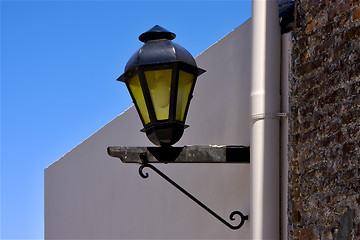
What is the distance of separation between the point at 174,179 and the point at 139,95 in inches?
61.6

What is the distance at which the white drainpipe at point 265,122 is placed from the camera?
423 cm

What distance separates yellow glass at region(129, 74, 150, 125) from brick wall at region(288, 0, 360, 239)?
2.52 ft

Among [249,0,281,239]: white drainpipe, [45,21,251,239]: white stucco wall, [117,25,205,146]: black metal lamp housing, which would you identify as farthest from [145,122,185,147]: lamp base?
[45,21,251,239]: white stucco wall

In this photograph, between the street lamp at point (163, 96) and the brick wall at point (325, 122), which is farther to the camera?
the street lamp at point (163, 96)

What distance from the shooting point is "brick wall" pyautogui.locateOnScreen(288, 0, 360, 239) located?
11.6 feet

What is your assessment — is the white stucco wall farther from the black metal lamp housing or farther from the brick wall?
the brick wall

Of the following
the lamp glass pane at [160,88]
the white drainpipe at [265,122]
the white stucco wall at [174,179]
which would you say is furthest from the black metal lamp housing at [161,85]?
the white stucco wall at [174,179]

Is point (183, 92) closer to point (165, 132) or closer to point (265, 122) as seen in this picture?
point (165, 132)

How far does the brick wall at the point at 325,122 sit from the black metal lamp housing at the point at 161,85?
0.58 m

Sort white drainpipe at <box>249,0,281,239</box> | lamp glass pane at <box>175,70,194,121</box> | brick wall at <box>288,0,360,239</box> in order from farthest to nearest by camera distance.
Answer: lamp glass pane at <box>175,70,194,121</box>
white drainpipe at <box>249,0,281,239</box>
brick wall at <box>288,0,360,239</box>

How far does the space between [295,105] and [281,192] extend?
0.48 m

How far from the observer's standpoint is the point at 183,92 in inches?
172

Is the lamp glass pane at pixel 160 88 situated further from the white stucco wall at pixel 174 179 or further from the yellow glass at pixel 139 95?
the white stucco wall at pixel 174 179

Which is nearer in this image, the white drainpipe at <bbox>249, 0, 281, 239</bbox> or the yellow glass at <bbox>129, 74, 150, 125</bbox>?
the white drainpipe at <bbox>249, 0, 281, 239</bbox>
